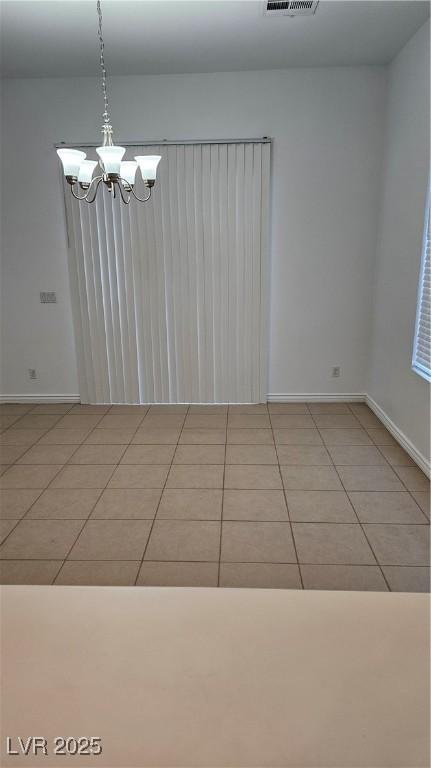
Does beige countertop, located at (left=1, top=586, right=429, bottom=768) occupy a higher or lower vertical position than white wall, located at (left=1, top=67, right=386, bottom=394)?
lower

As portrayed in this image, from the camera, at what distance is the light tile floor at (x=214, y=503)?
2436 mm

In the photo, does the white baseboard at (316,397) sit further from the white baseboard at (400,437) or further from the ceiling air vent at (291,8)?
the ceiling air vent at (291,8)

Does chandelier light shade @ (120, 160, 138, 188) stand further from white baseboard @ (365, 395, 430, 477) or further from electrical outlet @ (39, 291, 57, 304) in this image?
white baseboard @ (365, 395, 430, 477)

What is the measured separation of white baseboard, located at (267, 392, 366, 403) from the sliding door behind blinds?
16 cm

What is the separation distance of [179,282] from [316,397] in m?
1.80

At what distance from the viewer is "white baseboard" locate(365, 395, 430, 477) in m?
3.39

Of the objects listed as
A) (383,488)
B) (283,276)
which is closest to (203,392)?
(283,276)

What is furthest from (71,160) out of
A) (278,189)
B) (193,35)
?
(278,189)

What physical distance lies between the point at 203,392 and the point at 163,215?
1.75 m

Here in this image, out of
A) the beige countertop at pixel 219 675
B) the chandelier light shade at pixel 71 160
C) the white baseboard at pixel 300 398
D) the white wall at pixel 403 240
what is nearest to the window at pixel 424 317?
the white wall at pixel 403 240

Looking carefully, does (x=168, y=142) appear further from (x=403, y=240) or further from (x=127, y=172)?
(x=403, y=240)

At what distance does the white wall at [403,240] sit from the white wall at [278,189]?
0.25 metres

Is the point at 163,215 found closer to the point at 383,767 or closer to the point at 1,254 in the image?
the point at 1,254

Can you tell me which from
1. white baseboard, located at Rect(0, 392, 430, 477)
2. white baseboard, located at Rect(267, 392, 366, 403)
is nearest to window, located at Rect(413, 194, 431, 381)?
white baseboard, located at Rect(0, 392, 430, 477)
